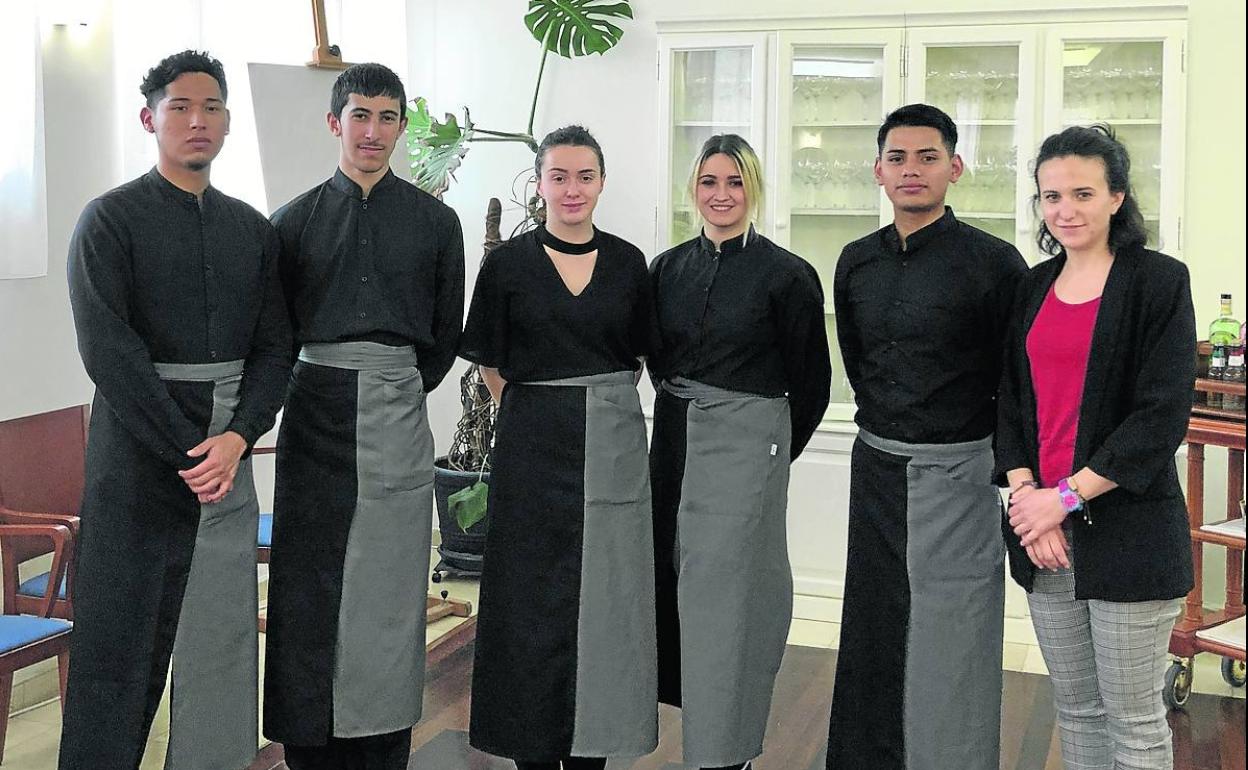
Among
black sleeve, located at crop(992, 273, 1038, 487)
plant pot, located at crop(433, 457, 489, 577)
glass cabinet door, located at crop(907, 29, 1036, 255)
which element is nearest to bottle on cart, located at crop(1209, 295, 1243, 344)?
glass cabinet door, located at crop(907, 29, 1036, 255)

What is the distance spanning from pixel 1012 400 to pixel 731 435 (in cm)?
62

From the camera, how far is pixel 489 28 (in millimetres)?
5602

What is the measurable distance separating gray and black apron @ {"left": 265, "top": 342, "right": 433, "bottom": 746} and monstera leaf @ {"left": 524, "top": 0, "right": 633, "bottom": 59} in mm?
2705

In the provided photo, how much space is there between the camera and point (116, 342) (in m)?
2.46

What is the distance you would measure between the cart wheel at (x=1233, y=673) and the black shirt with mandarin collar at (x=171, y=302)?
9.77 feet

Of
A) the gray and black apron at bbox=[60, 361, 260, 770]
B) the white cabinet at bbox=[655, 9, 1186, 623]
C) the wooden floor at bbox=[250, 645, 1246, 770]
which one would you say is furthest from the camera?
the white cabinet at bbox=[655, 9, 1186, 623]

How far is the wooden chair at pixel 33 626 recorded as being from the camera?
2.89 meters

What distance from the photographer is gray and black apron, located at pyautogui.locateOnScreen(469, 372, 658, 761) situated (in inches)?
109

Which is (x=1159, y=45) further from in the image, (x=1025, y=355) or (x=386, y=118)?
(x=386, y=118)

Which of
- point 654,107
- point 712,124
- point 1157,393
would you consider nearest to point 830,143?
point 712,124

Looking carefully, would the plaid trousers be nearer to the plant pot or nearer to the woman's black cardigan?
the woman's black cardigan

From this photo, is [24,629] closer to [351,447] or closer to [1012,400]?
[351,447]

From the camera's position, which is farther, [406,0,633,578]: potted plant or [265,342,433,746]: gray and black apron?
[406,0,633,578]: potted plant

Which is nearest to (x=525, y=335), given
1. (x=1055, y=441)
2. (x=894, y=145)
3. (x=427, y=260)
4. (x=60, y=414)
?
(x=427, y=260)
